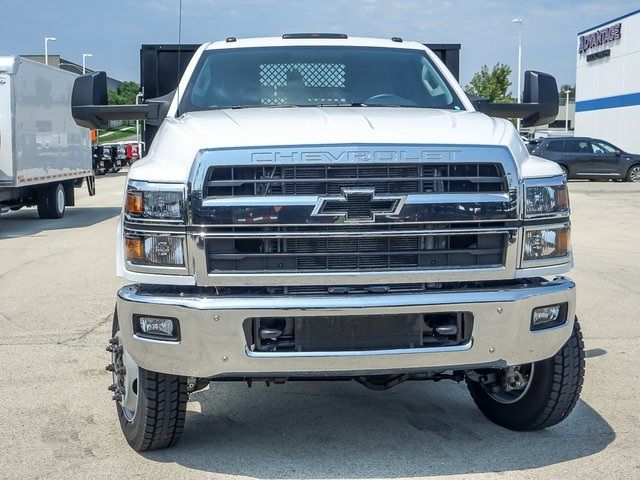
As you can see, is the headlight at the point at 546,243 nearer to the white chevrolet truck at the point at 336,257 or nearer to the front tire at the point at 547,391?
the white chevrolet truck at the point at 336,257

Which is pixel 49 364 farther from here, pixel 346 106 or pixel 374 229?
pixel 374 229

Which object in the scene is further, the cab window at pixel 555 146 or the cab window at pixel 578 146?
the cab window at pixel 555 146

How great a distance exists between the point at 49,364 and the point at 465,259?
3528 mm

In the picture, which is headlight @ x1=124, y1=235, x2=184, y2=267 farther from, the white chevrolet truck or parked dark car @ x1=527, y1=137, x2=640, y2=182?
parked dark car @ x1=527, y1=137, x2=640, y2=182

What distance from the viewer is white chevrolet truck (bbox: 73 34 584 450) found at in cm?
387

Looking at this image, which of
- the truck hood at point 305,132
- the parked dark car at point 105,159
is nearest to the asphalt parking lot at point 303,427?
the truck hood at point 305,132

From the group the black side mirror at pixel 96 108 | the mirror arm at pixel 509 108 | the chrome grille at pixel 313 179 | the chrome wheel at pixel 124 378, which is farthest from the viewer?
the mirror arm at pixel 509 108

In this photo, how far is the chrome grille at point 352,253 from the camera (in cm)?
392

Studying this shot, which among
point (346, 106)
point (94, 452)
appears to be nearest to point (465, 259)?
point (346, 106)

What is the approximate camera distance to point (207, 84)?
5570 millimetres

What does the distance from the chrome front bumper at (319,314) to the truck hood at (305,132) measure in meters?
0.60

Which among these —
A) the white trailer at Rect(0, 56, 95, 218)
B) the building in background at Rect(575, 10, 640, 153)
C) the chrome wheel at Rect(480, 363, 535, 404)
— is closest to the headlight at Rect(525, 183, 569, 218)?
the chrome wheel at Rect(480, 363, 535, 404)

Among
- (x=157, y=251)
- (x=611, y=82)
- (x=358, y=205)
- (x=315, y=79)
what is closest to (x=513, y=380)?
(x=358, y=205)

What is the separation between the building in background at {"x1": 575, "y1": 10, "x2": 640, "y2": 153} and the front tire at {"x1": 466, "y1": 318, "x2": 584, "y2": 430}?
35.7 meters
